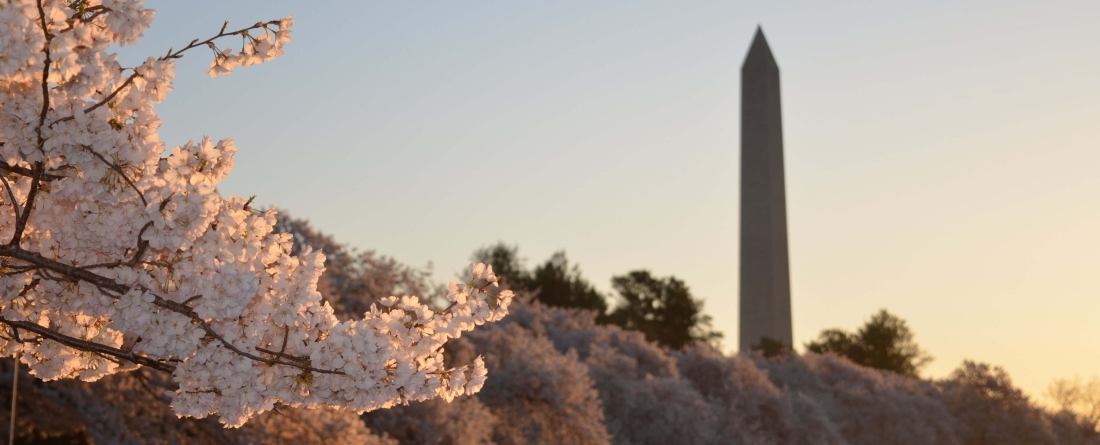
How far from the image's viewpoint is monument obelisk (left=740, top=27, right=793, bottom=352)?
2842 cm

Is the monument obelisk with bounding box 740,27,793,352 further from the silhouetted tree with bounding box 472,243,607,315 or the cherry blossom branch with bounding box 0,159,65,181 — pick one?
the cherry blossom branch with bounding box 0,159,65,181

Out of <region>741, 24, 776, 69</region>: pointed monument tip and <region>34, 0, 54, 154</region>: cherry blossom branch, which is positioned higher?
<region>741, 24, 776, 69</region>: pointed monument tip

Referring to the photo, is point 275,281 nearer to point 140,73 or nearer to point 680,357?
point 140,73

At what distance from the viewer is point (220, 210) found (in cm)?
412

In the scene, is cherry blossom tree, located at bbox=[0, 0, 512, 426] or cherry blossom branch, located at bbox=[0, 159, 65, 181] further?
cherry blossom branch, located at bbox=[0, 159, 65, 181]

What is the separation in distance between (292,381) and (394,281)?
11.2 meters

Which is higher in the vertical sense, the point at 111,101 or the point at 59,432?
the point at 59,432

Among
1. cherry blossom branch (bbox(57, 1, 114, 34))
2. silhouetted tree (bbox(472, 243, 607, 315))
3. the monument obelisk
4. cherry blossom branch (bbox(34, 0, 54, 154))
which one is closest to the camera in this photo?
cherry blossom branch (bbox(34, 0, 54, 154))

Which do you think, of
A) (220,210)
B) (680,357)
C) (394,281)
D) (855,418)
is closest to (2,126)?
(220,210)

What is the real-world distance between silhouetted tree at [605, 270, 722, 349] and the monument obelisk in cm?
1131

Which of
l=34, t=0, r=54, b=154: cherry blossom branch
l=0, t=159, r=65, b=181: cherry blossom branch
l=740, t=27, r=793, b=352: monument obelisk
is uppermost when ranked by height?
l=740, t=27, r=793, b=352: monument obelisk

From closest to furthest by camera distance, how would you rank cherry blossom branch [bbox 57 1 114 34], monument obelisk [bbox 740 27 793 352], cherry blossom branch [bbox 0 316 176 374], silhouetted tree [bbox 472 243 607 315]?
cherry blossom branch [bbox 57 1 114 34] < cherry blossom branch [bbox 0 316 176 374] < monument obelisk [bbox 740 27 793 352] < silhouetted tree [bbox 472 243 607 315]

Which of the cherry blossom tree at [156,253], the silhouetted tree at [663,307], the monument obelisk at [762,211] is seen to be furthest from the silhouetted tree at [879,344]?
the cherry blossom tree at [156,253]

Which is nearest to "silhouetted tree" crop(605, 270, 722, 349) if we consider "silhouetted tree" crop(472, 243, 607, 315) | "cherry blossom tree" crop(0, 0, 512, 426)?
"silhouetted tree" crop(472, 243, 607, 315)
